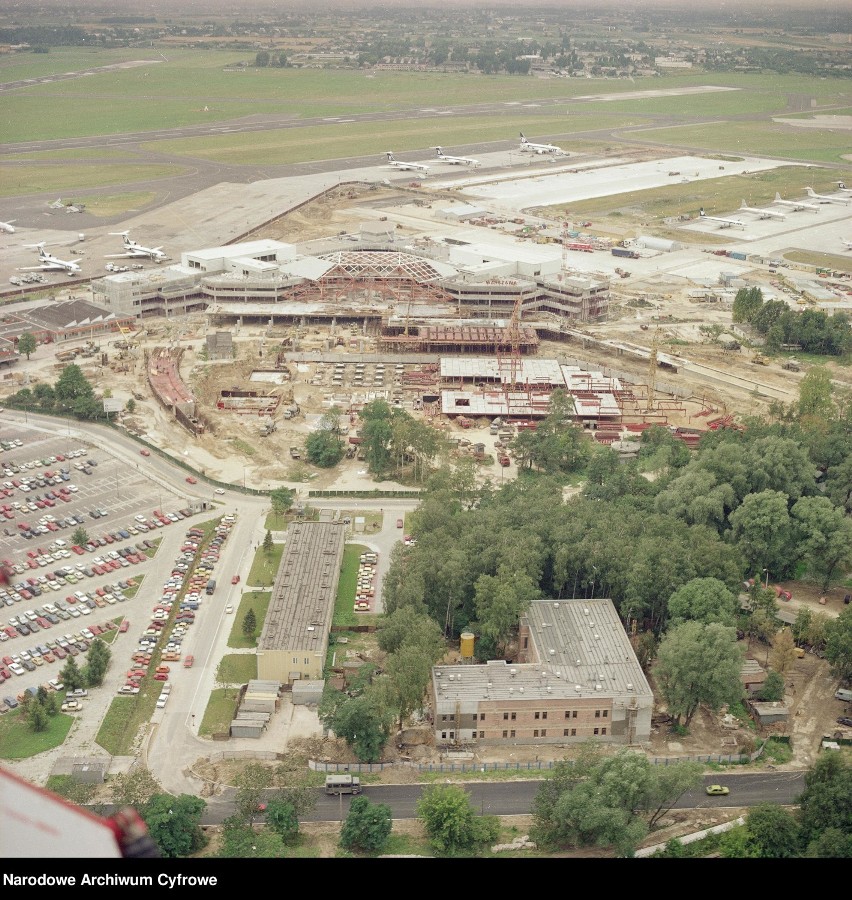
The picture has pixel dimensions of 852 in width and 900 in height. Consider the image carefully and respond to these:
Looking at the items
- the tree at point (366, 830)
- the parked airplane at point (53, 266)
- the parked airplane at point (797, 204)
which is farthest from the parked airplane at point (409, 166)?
the tree at point (366, 830)

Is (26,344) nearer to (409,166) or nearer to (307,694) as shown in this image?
(307,694)

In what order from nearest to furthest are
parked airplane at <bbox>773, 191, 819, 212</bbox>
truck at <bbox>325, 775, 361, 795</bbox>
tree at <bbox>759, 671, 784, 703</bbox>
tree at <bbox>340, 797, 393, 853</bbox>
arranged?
tree at <bbox>340, 797, 393, 853</bbox>, truck at <bbox>325, 775, 361, 795</bbox>, tree at <bbox>759, 671, 784, 703</bbox>, parked airplane at <bbox>773, 191, 819, 212</bbox>

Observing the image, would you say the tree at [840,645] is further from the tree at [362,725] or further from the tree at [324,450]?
the tree at [324,450]

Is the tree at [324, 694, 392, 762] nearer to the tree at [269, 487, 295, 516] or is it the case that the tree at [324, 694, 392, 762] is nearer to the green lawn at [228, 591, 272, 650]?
the green lawn at [228, 591, 272, 650]

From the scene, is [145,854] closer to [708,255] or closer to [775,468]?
[775,468]

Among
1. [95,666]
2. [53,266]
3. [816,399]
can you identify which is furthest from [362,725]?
[53,266]

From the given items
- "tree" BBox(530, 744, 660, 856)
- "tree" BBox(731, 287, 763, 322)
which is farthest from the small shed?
"tree" BBox(731, 287, 763, 322)

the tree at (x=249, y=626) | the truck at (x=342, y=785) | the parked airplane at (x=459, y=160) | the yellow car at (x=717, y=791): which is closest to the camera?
the truck at (x=342, y=785)
